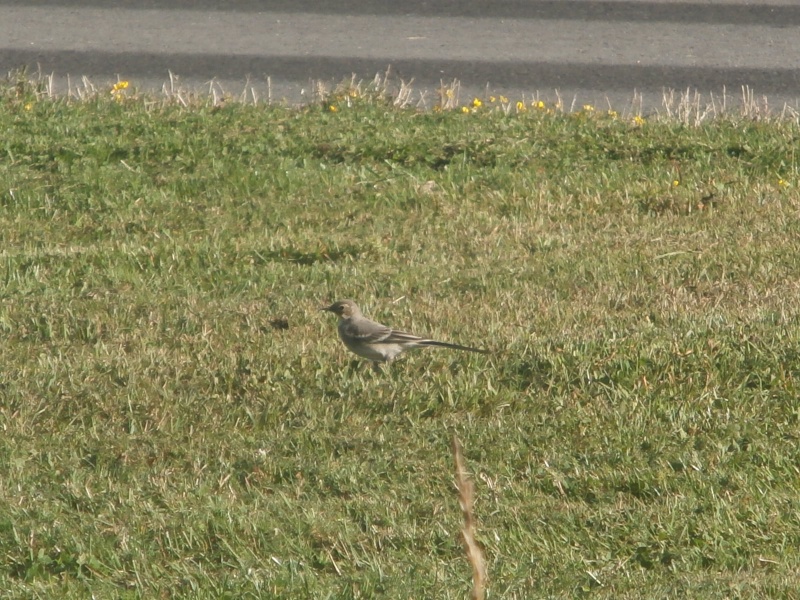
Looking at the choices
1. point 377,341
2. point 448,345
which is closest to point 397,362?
point 377,341

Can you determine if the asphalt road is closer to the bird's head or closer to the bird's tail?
the bird's head

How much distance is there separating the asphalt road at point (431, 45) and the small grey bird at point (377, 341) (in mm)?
5052

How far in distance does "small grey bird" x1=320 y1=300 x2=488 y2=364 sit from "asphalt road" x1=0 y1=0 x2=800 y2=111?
16.6 feet

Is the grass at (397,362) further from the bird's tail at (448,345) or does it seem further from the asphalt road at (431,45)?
the asphalt road at (431,45)

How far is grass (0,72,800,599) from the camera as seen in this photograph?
4734 millimetres

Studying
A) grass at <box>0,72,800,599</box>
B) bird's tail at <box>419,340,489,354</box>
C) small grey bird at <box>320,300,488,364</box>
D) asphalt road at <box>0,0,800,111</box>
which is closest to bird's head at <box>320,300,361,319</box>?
small grey bird at <box>320,300,488,364</box>

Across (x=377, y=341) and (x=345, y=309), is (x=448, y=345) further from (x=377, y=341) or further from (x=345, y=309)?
(x=345, y=309)

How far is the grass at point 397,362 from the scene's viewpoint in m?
4.73

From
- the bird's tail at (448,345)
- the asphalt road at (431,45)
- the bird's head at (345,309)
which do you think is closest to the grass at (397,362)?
the bird's tail at (448,345)

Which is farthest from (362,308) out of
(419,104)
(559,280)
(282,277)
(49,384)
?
(419,104)

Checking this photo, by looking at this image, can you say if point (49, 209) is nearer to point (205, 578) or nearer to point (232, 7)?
point (205, 578)

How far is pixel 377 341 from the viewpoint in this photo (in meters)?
6.25

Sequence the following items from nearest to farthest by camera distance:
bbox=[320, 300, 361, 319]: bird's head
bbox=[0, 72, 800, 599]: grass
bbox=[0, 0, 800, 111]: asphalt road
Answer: bbox=[0, 72, 800, 599]: grass, bbox=[320, 300, 361, 319]: bird's head, bbox=[0, 0, 800, 111]: asphalt road

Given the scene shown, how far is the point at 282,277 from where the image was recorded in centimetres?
751
